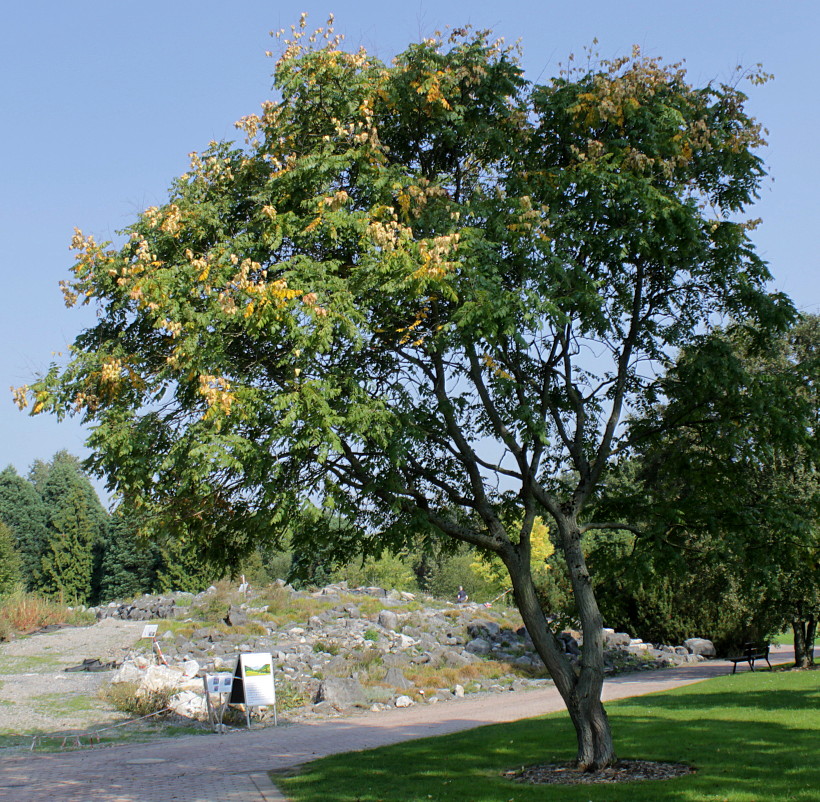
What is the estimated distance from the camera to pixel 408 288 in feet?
26.4

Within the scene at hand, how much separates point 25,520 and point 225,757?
6866 cm

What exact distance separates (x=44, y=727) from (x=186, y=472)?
1425 centimetres

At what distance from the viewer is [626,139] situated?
9.72 m

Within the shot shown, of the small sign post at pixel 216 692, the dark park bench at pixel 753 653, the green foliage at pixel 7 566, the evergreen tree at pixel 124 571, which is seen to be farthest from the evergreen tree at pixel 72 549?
the dark park bench at pixel 753 653

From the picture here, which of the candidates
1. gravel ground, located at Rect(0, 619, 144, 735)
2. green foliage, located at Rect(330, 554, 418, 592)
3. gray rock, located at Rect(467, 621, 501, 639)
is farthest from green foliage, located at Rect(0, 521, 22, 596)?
gray rock, located at Rect(467, 621, 501, 639)

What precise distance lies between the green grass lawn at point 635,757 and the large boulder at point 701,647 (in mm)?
14770

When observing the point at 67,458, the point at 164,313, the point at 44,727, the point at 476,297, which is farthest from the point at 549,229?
the point at 67,458

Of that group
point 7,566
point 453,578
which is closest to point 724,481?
point 7,566

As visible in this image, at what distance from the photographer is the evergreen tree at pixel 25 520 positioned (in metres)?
67.1

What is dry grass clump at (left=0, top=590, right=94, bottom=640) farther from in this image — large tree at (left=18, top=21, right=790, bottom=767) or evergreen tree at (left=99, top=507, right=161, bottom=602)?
large tree at (left=18, top=21, right=790, bottom=767)

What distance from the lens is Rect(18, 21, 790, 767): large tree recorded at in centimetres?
797

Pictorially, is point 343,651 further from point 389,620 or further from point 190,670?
point 190,670

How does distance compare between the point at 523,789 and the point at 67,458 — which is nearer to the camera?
the point at 523,789

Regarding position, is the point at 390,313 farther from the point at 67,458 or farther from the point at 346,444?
the point at 67,458
